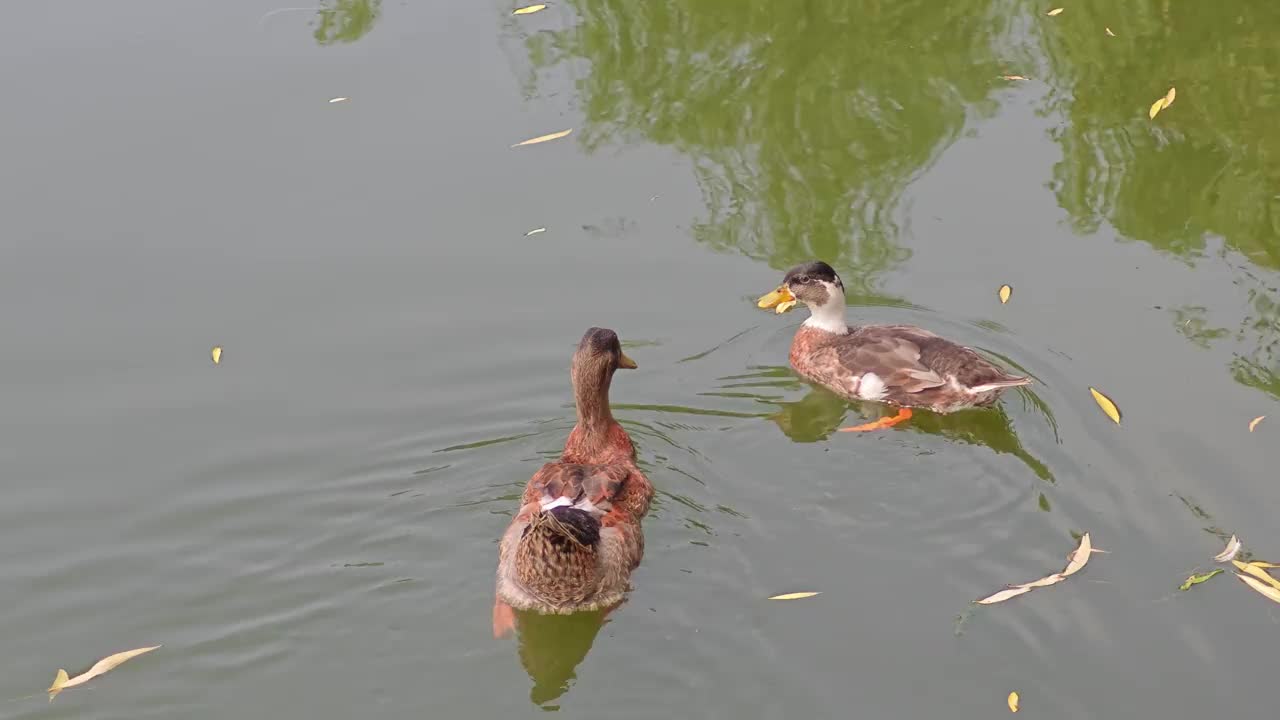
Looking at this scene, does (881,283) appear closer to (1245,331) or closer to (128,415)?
(1245,331)

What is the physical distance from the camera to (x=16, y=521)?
7.82 meters

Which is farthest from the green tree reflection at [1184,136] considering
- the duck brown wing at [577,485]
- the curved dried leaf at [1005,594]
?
the duck brown wing at [577,485]

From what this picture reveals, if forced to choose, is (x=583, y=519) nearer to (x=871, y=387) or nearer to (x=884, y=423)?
(x=884, y=423)

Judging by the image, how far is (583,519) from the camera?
7.13 meters

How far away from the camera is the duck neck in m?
9.45

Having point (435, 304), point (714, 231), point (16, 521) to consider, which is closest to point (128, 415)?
point (16, 521)

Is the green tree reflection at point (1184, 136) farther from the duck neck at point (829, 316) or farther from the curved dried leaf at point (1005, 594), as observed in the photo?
the curved dried leaf at point (1005, 594)

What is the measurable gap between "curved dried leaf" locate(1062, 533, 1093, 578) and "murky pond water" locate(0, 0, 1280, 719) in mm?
86

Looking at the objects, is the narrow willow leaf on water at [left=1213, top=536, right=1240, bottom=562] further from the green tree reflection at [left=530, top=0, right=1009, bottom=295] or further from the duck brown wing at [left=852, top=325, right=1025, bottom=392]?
the green tree reflection at [left=530, top=0, right=1009, bottom=295]

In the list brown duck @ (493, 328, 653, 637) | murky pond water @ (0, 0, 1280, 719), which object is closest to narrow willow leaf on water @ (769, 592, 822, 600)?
murky pond water @ (0, 0, 1280, 719)

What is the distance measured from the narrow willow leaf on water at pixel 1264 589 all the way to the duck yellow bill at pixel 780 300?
3.48 m

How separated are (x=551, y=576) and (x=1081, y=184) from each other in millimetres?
5865

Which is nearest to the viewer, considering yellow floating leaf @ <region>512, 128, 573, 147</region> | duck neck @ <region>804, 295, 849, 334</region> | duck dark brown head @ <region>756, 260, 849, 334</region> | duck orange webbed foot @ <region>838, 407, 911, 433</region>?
duck orange webbed foot @ <region>838, 407, 911, 433</region>

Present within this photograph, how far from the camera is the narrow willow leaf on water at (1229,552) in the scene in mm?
7133
